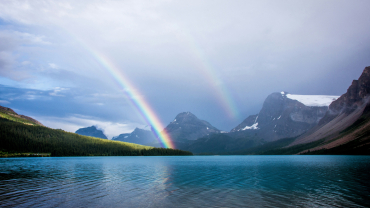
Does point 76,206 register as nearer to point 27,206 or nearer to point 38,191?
point 27,206

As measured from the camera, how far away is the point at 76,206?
26250 mm

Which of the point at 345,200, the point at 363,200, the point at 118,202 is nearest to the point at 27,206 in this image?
the point at 118,202

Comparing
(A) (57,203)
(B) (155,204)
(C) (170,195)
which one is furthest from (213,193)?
(A) (57,203)

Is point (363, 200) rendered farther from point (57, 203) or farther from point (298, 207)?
point (57, 203)

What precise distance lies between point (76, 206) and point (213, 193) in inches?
746

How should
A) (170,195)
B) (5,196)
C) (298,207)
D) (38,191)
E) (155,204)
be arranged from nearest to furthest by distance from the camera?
(298,207) → (155,204) → (5,196) → (170,195) → (38,191)

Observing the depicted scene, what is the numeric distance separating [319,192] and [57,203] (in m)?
37.7

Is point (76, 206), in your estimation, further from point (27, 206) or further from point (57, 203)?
point (27, 206)

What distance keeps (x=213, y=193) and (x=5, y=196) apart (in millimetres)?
29584

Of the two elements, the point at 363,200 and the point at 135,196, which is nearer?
the point at 363,200

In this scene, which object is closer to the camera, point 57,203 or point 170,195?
point 57,203

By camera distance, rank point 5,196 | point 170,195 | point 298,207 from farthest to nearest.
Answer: point 170,195 → point 5,196 → point 298,207

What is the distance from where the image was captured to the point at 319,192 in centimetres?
3441

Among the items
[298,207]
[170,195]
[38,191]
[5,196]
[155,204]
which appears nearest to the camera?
[298,207]
